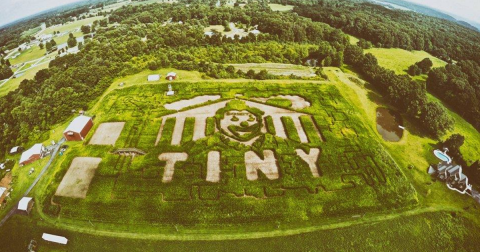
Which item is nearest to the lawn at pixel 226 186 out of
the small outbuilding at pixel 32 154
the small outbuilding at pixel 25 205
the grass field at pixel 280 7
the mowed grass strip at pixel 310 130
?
the mowed grass strip at pixel 310 130

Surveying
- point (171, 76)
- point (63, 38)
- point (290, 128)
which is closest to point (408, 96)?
point (290, 128)

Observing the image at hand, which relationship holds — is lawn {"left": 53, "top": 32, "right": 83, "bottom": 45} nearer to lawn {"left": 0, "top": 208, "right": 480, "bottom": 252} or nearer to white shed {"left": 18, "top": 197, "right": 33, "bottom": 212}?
white shed {"left": 18, "top": 197, "right": 33, "bottom": 212}

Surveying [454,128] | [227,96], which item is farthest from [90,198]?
[454,128]

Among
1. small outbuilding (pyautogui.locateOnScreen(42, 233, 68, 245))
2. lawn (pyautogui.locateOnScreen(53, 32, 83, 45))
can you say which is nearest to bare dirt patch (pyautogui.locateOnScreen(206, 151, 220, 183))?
small outbuilding (pyautogui.locateOnScreen(42, 233, 68, 245))

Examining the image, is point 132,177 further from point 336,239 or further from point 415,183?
point 415,183

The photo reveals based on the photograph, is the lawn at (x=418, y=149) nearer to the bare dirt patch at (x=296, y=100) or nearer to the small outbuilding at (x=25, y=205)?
the bare dirt patch at (x=296, y=100)
